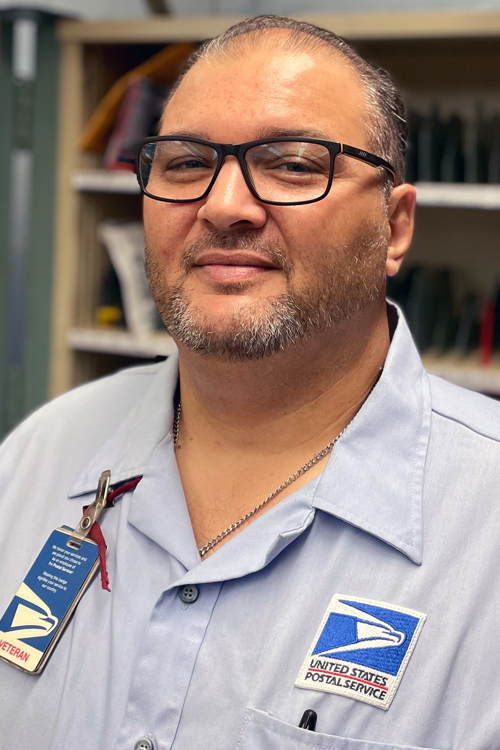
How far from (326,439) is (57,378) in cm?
145

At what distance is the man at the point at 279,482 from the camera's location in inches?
32.3

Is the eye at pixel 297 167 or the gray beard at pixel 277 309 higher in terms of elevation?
the eye at pixel 297 167

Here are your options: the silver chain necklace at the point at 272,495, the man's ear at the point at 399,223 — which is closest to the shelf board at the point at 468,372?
the man's ear at the point at 399,223

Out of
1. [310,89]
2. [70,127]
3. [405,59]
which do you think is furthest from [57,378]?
[310,89]

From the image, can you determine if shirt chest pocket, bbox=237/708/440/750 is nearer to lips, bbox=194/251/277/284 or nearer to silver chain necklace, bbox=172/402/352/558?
silver chain necklace, bbox=172/402/352/558

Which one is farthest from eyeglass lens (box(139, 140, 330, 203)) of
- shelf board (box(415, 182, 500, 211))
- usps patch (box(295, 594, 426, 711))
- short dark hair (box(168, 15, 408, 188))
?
shelf board (box(415, 182, 500, 211))

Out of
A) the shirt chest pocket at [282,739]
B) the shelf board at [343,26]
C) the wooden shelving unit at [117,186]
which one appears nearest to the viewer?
the shirt chest pocket at [282,739]

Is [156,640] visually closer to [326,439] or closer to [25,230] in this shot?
[326,439]

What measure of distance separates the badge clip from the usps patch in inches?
12.7

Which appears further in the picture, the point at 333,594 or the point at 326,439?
the point at 326,439

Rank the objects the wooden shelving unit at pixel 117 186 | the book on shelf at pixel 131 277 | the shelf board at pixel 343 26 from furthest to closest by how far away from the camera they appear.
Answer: the book on shelf at pixel 131 277
the wooden shelving unit at pixel 117 186
the shelf board at pixel 343 26

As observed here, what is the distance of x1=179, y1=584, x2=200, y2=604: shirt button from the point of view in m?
0.88

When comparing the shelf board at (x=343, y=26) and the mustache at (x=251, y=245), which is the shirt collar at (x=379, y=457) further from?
the shelf board at (x=343, y=26)

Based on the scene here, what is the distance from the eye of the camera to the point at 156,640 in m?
0.88
